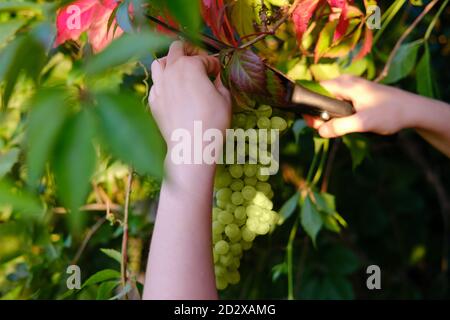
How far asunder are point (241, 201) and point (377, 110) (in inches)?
9.5

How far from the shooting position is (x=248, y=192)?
660 millimetres

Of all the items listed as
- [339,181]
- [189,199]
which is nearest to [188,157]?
[189,199]

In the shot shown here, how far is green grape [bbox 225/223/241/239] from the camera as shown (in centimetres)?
66

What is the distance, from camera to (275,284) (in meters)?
1.25

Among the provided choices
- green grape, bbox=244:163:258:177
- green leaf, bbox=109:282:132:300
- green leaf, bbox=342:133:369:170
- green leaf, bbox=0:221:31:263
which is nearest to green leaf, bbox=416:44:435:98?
green leaf, bbox=342:133:369:170

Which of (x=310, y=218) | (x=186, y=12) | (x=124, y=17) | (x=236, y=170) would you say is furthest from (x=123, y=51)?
(x=310, y=218)

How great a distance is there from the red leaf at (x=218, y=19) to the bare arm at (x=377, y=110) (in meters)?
0.18

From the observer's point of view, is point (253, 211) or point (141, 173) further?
point (253, 211)

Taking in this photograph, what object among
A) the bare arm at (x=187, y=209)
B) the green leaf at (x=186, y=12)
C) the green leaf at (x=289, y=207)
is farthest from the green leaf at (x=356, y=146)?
the green leaf at (x=186, y=12)

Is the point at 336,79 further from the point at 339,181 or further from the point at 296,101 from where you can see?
the point at 339,181

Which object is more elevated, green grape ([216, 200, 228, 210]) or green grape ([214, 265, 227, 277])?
green grape ([216, 200, 228, 210])

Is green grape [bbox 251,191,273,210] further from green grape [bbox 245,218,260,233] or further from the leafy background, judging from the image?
the leafy background

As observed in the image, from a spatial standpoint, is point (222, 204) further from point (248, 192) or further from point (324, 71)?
point (324, 71)
